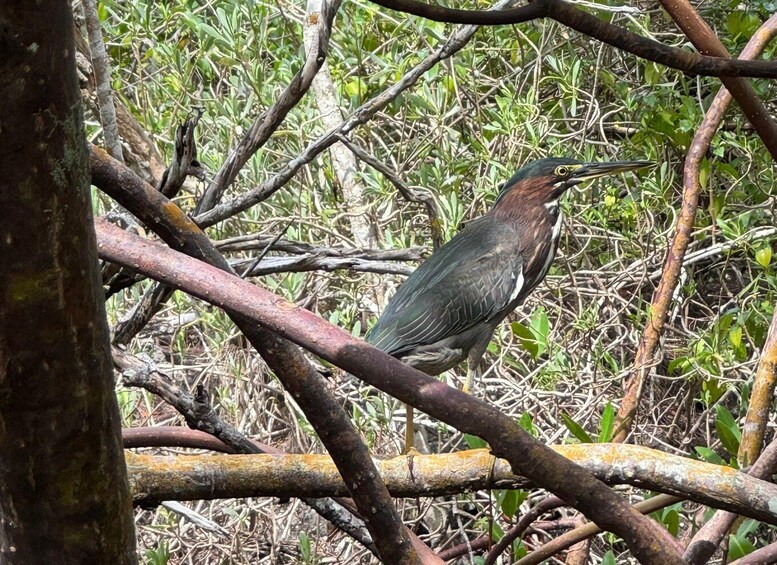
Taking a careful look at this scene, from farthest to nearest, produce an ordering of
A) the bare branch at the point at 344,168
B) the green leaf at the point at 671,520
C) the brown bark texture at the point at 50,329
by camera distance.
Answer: the bare branch at the point at 344,168, the green leaf at the point at 671,520, the brown bark texture at the point at 50,329

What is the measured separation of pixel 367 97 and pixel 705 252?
1.36m

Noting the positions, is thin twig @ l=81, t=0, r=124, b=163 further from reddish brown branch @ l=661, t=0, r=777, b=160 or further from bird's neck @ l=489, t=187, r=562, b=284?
bird's neck @ l=489, t=187, r=562, b=284

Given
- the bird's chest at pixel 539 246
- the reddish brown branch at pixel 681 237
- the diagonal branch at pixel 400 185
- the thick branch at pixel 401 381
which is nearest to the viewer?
the thick branch at pixel 401 381

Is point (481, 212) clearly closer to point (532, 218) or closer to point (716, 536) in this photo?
point (532, 218)

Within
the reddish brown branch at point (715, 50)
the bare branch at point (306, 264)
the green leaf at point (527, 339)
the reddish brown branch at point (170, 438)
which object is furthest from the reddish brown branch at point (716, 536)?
the green leaf at point (527, 339)

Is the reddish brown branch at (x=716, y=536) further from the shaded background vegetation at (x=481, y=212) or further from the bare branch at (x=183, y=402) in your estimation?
the shaded background vegetation at (x=481, y=212)

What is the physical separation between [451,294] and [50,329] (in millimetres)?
2742

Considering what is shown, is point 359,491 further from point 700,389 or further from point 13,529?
point 700,389

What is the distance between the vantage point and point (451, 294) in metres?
3.24

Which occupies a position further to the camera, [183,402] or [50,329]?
[183,402]

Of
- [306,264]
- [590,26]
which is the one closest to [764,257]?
[306,264]

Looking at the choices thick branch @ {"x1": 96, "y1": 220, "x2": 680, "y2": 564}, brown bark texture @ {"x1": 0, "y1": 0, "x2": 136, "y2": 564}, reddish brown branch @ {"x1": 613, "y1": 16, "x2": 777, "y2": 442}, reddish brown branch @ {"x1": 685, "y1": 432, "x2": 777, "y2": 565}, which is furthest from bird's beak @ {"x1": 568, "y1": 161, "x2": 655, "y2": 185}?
brown bark texture @ {"x1": 0, "y1": 0, "x2": 136, "y2": 564}

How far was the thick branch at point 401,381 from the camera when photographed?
90cm

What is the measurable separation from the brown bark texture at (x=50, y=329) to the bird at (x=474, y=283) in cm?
253
